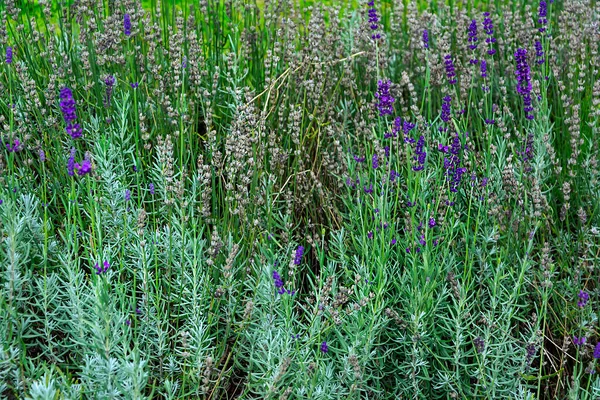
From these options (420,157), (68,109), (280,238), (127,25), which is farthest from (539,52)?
(68,109)

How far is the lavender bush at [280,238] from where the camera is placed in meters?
2.71

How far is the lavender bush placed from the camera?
2711 mm

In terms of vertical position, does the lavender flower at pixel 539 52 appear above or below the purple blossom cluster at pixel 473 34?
below

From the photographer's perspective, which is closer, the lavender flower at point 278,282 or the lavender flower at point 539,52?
the lavender flower at point 278,282

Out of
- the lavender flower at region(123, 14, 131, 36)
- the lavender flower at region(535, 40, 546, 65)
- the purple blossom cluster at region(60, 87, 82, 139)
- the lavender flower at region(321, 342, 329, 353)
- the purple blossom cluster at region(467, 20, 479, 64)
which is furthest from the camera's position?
the lavender flower at region(535, 40, 546, 65)

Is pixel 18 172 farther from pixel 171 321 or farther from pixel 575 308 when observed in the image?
pixel 575 308

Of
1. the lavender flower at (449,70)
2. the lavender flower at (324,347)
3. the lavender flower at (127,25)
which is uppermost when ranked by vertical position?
the lavender flower at (127,25)

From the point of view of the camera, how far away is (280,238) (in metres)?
3.54

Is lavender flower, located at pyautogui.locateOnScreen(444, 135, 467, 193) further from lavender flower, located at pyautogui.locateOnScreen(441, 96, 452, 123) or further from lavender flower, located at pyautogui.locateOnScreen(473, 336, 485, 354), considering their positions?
lavender flower, located at pyautogui.locateOnScreen(473, 336, 485, 354)

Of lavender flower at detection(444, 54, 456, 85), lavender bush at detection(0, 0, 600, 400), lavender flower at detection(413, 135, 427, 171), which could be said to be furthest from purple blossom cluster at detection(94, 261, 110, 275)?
lavender flower at detection(444, 54, 456, 85)

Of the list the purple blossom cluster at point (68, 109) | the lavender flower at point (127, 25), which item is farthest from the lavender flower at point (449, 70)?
the purple blossom cluster at point (68, 109)

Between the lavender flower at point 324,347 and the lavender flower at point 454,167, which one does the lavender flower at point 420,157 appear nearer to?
the lavender flower at point 454,167

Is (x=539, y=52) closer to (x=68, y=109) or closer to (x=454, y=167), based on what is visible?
(x=454, y=167)

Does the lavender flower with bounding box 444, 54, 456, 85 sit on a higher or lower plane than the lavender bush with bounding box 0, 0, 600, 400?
higher
